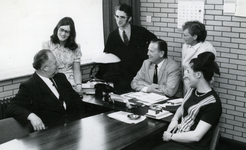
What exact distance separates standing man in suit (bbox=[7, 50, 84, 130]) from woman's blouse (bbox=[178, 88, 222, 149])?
130 centimetres

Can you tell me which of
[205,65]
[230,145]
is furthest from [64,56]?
[230,145]

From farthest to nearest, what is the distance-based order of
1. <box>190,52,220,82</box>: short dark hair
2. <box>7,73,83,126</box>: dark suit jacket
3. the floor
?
the floor → <box>7,73,83,126</box>: dark suit jacket → <box>190,52,220,82</box>: short dark hair

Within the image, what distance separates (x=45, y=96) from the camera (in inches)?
139

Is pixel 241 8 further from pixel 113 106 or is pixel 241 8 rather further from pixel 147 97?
pixel 113 106

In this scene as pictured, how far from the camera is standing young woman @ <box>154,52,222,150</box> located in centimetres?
281

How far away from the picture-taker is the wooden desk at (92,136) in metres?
2.61

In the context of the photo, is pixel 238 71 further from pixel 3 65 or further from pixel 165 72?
pixel 3 65

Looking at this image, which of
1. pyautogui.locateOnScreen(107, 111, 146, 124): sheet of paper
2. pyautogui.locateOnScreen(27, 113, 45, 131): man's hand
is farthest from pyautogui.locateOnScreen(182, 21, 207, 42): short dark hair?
pyautogui.locateOnScreen(27, 113, 45, 131): man's hand

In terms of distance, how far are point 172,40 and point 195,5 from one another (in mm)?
702

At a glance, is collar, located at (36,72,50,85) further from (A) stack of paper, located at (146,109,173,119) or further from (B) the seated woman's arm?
(B) the seated woman's arm

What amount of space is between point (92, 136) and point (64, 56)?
66.5 inches

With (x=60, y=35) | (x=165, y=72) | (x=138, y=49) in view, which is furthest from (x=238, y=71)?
(x=60, y=35)

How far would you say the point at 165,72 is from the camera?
4.23 m

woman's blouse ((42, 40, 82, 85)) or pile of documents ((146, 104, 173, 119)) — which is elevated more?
woman's blouse ((42, 40, 82, 85))
